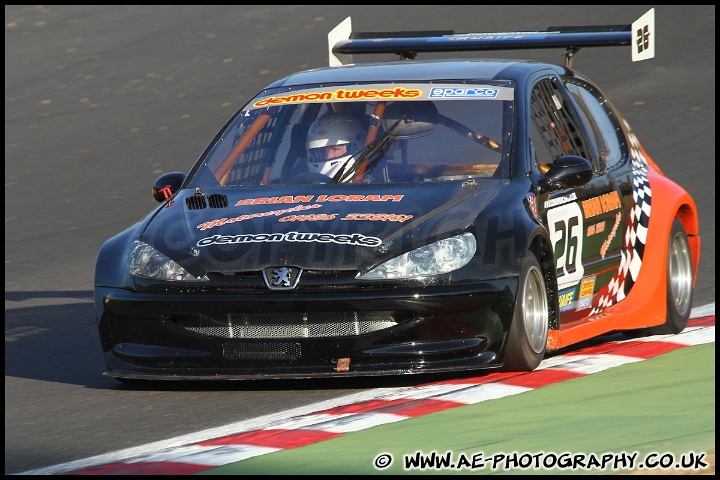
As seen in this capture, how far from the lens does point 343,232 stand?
6.39m

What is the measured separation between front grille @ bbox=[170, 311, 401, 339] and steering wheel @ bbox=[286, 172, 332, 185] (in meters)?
1.12

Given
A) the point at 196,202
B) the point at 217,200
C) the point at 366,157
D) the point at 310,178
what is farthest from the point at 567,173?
the point at 196,202

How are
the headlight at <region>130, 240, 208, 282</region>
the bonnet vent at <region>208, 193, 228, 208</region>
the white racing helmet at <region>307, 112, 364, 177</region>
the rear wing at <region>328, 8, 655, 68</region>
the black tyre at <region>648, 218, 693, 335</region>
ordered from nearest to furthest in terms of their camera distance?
the headlight at <region>130, 240, 208, 282</region> → the bonnet vent at <region>208, 193, 228, 208</region> → the white racing helmet at <region>307, 112, 364, 177</region> → the black tyre at <region>648, 218, 693, 335</region> → the rear wing at <region>328, 8, 655, 68</region>

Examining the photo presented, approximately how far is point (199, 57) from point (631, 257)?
12.7 meters

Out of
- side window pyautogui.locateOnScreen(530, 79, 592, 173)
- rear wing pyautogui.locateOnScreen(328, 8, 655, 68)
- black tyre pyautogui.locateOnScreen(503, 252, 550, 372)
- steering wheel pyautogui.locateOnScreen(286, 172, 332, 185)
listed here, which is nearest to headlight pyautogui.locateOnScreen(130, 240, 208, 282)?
steering wheel pyautogui.locateOnScreen(286, 172, 332, 185)

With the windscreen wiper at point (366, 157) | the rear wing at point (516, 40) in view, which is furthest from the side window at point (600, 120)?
the windscreen wiper at point (366, 157)

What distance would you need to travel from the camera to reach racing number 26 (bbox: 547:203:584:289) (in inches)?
278

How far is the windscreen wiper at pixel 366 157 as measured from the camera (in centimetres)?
719

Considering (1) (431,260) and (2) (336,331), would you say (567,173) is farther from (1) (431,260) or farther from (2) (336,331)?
(2) (336,331)

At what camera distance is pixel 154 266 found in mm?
6543

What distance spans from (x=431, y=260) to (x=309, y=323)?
0.59 m

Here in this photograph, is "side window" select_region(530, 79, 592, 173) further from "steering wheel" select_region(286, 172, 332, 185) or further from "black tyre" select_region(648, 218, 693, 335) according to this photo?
"steering wheel" select_region(286, 172, 332, 185)

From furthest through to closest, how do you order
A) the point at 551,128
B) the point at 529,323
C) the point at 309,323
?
1. the point at 551,128
2. the point at 529,323
3. the point at 309,323

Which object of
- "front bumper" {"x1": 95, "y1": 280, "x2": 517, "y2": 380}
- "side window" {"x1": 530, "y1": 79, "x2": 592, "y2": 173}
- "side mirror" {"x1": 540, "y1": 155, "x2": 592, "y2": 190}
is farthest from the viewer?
"side window" {"x1": 530, "y1": 79, "x2": 592, "y2": 173}
